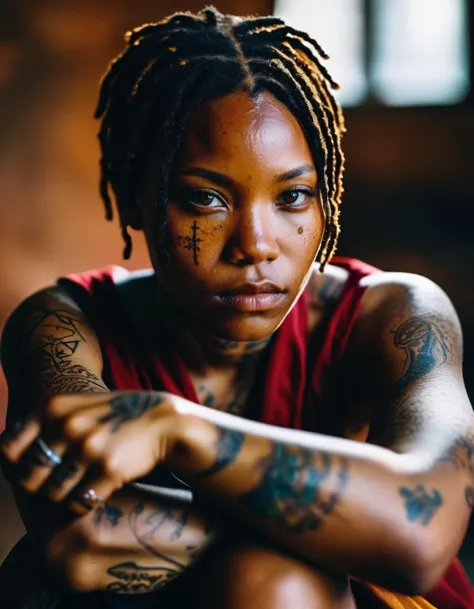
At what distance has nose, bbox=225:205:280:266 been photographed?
1126 mm

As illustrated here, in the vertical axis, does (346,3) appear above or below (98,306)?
above

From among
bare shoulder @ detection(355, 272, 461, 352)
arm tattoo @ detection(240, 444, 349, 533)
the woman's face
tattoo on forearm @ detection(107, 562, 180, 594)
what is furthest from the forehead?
tattoo on forearm @ detection(107, 562, 180, 594)

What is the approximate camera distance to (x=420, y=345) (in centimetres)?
121

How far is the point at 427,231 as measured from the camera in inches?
107

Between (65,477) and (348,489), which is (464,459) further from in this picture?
(65,477)

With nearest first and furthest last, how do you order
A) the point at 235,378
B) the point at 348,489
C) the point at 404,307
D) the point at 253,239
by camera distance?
the point at 348,489 < the point at 253,239 < the point at 404,307 < the point at 235,378

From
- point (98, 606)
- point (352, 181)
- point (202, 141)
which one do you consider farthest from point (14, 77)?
point (98, 606)

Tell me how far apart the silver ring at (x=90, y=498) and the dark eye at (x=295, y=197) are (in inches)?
19.1

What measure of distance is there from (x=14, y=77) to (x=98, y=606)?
6.10ft

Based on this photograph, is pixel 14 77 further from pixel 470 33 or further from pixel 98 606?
pixel 98 606

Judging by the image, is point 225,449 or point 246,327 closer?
point 225,449

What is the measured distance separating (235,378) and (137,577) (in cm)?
44

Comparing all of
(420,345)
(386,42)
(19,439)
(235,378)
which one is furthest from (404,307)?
(386,42)

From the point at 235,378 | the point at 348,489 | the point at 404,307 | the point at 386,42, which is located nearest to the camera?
the point at 348,489
